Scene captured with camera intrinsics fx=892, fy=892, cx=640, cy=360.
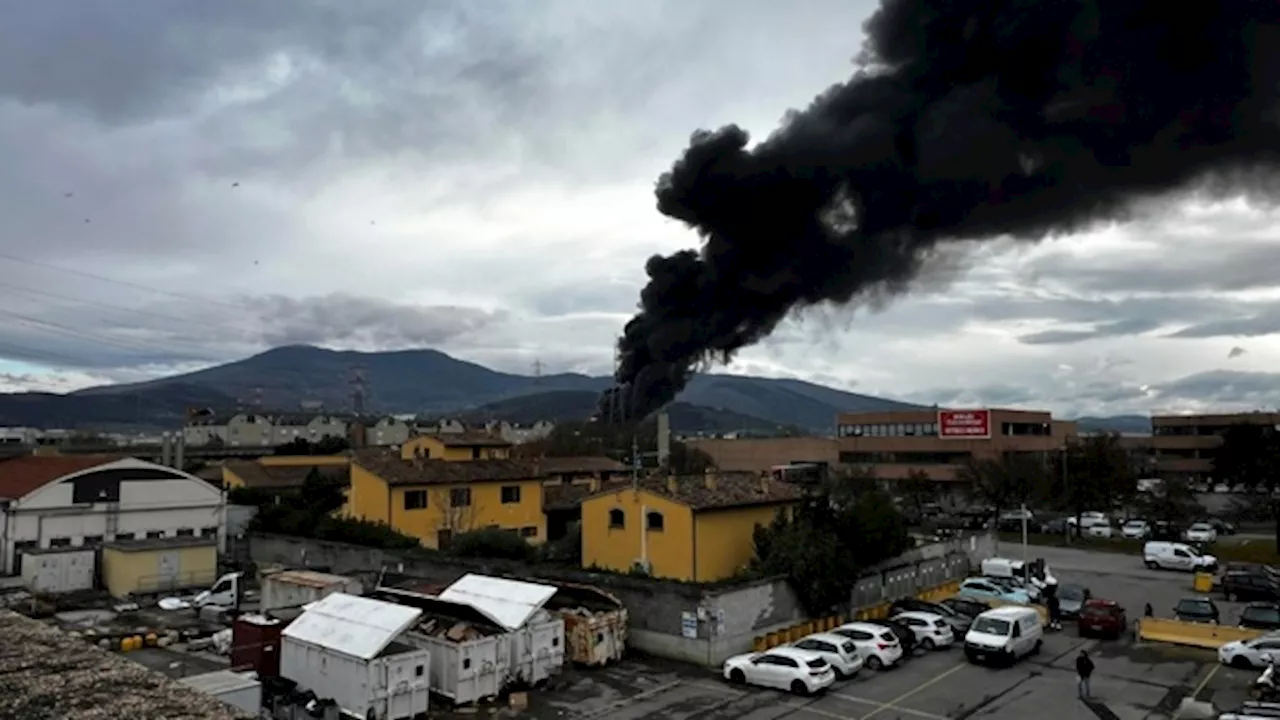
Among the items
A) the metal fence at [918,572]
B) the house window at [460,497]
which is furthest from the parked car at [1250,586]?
the house window at [460,497]

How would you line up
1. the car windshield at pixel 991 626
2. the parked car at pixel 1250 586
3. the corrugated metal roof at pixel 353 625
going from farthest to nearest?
the parked car at pixel 1250 586, the car windshield at pixel 991 626, the corrugated metal roof at pixel 353 625

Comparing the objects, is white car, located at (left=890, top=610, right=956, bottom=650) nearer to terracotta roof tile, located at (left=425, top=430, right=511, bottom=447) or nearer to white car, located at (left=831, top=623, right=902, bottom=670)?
white car, located at (left=831, top=623, right=902, bottom=670)

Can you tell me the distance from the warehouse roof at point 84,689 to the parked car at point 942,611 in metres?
25.4

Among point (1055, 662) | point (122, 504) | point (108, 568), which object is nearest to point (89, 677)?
point (1055, 662)

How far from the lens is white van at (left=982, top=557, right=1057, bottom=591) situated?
38353mm

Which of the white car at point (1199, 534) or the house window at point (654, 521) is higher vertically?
the house window at point (654, 521)

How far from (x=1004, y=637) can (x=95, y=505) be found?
121 feet

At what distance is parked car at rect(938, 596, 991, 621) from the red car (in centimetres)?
304

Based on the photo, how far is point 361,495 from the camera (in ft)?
134

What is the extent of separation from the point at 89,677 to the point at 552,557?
2785 centimetres

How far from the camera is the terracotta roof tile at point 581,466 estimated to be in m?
54.5

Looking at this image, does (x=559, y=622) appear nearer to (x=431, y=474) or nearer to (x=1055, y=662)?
(x=1055, y=662)

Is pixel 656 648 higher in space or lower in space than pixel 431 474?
lower

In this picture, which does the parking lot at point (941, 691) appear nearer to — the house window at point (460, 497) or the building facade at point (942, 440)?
the house window at point (460, 497)
